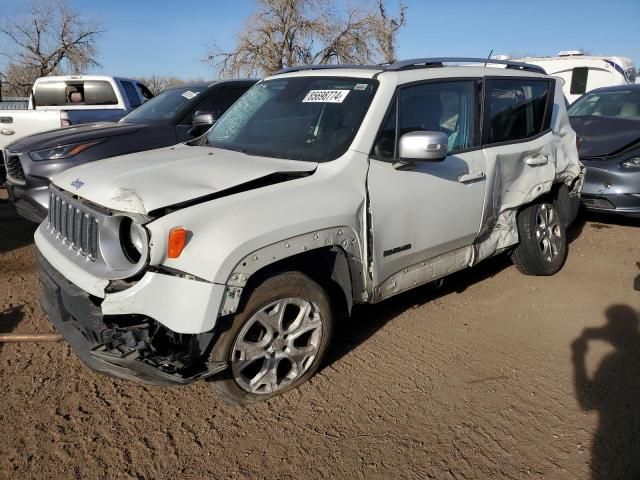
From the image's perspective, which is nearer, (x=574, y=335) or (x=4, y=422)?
(x=4, y=422)

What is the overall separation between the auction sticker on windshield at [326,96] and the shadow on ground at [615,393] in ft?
7.91

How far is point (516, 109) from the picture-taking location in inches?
179

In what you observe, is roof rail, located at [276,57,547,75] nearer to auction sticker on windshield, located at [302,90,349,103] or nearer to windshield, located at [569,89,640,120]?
auction sticker on windshield, located at [302,90,349,103]

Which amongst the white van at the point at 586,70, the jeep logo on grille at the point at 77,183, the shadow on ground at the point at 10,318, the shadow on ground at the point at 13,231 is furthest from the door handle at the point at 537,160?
the white van at the point at 586,70

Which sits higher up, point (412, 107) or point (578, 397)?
point (412, 107)

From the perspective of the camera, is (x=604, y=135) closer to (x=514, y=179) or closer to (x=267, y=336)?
(x=514, y=179)

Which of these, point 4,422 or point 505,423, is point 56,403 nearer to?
point 4,422

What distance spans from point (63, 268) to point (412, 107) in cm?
243

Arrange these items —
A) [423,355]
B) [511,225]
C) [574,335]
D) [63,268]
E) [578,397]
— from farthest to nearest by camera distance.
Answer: [511,225], [574,335], [423,355], [578,397], [63,268]

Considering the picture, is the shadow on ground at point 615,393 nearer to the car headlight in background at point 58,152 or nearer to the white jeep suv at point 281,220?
the white jeep suv at point 281,220

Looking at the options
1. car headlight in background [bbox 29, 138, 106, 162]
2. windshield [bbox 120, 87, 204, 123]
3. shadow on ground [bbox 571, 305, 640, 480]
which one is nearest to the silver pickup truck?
windshield [bbox 120, 87, 204, 123]

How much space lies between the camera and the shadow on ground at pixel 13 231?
19.3 feet

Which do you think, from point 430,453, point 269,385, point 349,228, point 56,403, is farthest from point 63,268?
point 430,453

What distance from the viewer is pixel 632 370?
3480 mm
